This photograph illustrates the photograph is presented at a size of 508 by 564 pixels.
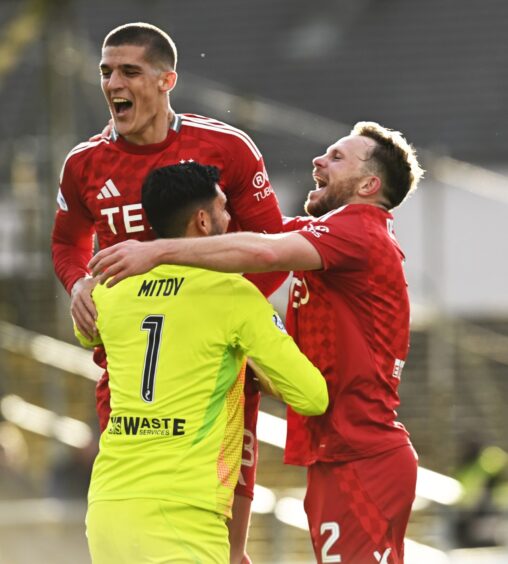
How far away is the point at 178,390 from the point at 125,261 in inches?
16.8

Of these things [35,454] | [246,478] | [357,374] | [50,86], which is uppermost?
[50,86]

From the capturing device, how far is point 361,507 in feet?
15.3

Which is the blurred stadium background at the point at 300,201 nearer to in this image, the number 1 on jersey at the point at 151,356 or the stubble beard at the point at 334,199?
the stubble beard at the point at 334,199

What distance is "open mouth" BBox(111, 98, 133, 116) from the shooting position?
4996mm

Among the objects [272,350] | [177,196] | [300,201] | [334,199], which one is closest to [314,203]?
[334,199]

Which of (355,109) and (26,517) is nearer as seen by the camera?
(26,517)

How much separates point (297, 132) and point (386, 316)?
337 inches

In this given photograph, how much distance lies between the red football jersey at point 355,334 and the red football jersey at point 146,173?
0.40 meters

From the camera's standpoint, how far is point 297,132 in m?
13.2

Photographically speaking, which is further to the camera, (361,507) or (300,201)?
(300,201)

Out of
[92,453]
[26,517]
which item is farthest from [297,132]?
[26,517]

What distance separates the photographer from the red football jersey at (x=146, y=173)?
5.04m

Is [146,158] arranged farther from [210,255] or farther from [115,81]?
[210,255]

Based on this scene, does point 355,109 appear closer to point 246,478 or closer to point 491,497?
point 491,497
